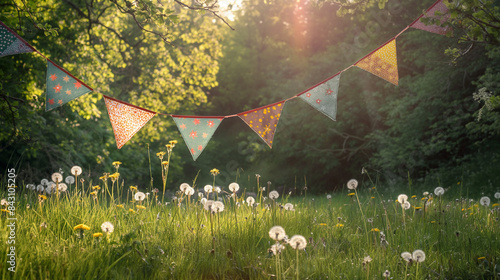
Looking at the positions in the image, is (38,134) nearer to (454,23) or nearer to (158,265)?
(158,265)

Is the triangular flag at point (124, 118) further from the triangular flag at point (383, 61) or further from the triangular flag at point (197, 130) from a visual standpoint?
the triangular flag at point (383, 61)

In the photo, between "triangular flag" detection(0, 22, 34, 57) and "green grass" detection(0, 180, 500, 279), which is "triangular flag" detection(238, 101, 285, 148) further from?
"triangular flag" detection(0, 22, 34, 57)

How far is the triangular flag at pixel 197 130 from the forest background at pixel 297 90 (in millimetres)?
1067

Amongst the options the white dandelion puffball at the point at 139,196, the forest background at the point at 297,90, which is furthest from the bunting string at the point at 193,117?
the white dandelion puffball at the point at 139,196

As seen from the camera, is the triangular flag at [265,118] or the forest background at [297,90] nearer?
the triangular flag at [265,118]

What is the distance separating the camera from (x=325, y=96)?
452cm

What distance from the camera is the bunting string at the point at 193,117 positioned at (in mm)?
3900

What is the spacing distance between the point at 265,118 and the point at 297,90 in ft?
33.2

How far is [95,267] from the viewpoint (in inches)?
97.6

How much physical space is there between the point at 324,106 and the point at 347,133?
9.38 m

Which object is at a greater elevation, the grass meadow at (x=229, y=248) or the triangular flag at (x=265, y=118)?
the triangular flag at (x=265, y=118)

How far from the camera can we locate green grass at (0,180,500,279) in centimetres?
247

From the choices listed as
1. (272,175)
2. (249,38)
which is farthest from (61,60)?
(249,38)

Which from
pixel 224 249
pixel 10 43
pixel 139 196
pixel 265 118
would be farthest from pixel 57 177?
pixel 265 118
